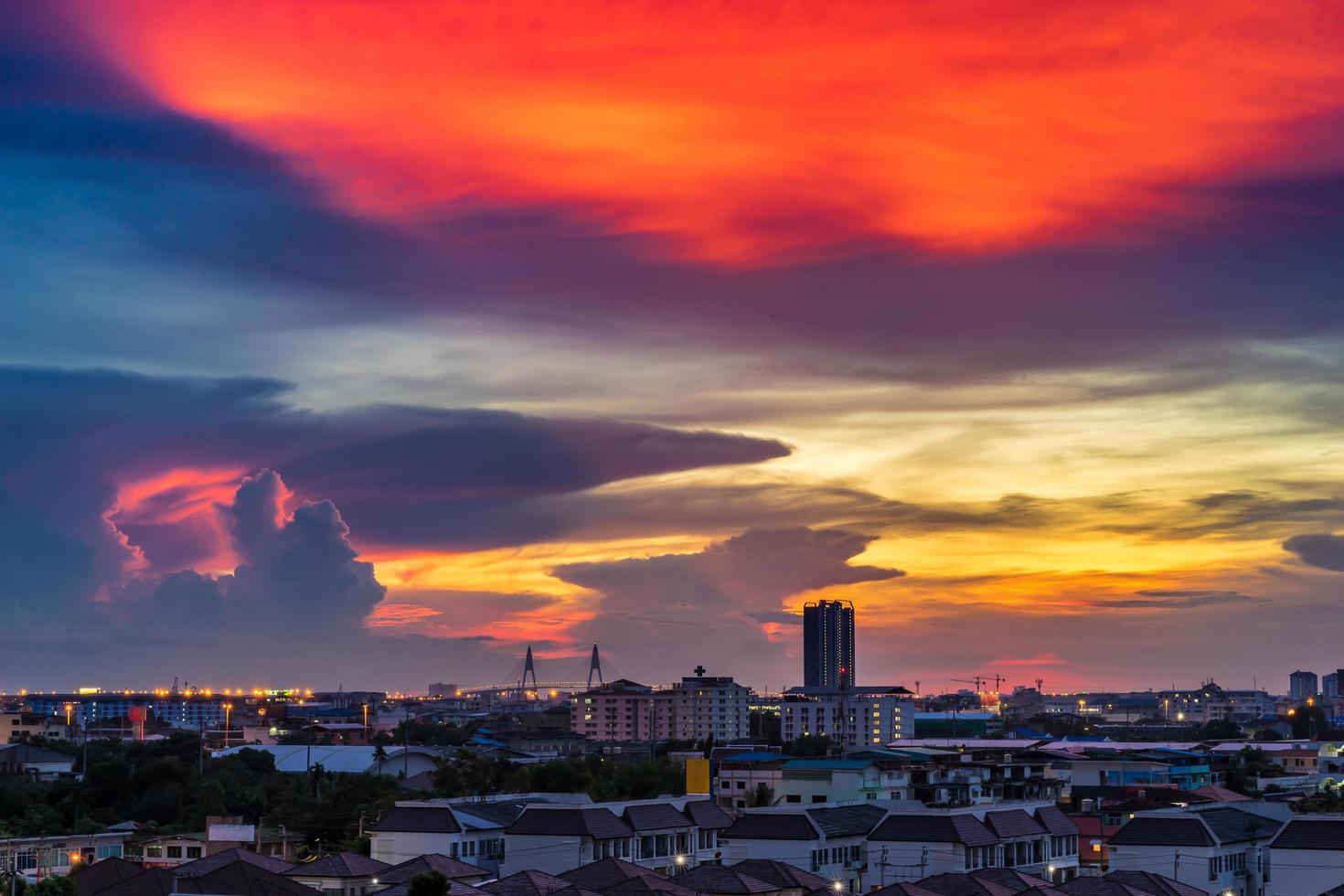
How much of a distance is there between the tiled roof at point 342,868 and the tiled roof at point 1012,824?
700 inches

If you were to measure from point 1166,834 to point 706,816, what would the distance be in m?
13.3

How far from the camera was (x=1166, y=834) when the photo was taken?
1906 inches

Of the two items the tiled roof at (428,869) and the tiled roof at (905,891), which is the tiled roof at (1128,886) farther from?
the tiled roof at (428,869)

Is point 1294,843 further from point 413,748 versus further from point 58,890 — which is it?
point 413,748

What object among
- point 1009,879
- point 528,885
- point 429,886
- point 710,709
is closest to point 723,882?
point 528,885

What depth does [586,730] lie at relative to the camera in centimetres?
19338

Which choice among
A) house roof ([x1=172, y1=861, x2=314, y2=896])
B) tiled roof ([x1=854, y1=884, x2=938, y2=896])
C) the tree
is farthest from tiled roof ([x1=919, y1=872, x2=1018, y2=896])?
house roof ([x1=172, y1=861, x2=314, y2=896])

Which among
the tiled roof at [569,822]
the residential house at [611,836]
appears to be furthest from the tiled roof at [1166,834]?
the tiled roof at [569,822]

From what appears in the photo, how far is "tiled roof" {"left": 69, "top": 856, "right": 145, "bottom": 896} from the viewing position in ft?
157

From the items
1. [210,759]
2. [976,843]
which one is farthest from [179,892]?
[210,759]

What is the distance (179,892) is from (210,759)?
208 feet

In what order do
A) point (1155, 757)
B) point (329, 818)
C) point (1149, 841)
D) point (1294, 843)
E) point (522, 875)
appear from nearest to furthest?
1. point (522, 875)
2. point (1294, 843)
3. point (1149, 841)
4. point (329, 818)
5. point (1155, 757)

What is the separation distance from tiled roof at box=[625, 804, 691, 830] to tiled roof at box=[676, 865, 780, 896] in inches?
209

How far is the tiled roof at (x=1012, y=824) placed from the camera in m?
51.1
